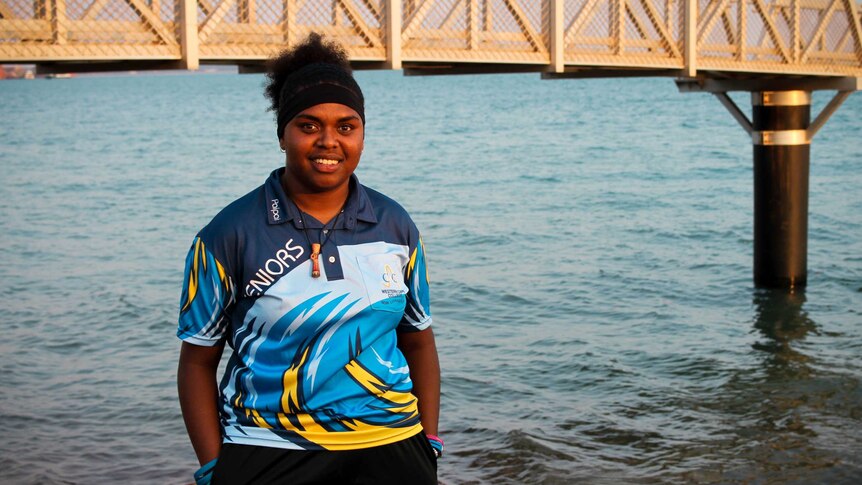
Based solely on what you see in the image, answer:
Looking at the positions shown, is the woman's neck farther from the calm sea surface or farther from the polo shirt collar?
the calm sea surface

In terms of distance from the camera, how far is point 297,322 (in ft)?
10.9

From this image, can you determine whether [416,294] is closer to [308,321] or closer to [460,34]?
[308,321]

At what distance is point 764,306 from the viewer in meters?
18.0

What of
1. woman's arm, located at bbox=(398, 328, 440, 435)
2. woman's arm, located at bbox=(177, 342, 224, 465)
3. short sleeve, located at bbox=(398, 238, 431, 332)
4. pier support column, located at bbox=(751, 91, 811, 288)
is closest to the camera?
woman's arm, located at bbox=(177, 342, 224, 465)

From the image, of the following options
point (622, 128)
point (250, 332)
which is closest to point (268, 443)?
point (250, 332)

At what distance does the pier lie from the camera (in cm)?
959

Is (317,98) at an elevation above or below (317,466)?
above

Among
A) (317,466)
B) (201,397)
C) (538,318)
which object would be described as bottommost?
(538,318)

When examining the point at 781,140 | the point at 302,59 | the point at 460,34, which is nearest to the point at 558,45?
the point at 460,34

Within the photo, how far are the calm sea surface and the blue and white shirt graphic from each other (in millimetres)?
6789

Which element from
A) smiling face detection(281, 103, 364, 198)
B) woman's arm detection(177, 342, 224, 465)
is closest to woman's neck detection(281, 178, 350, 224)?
smiling face detection(281, 103, 364, 198)

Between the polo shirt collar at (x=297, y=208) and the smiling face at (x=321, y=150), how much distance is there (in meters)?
0.04

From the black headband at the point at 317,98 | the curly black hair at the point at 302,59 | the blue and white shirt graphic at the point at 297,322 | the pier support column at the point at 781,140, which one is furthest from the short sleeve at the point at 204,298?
the pier support column at the point at 781,140

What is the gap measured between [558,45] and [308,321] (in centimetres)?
1022
